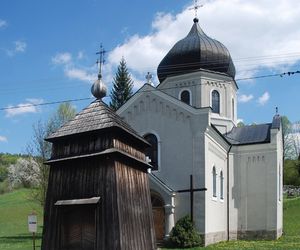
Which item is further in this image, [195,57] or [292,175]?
[292,175]

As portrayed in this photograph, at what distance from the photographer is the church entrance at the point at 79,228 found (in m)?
12.5

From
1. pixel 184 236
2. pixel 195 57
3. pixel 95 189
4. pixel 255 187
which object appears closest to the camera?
pixel 95 189

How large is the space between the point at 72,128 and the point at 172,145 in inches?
475

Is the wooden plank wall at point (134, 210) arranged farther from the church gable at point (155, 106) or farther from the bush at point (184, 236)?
the church gable at point (155, 106)

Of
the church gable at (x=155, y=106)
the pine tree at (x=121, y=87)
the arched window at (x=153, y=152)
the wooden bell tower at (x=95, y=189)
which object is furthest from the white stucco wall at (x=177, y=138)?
the pine tree at (x=121, y=87)

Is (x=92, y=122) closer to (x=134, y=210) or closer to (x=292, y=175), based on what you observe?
(x=134, y=210)

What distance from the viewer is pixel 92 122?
42.9ft

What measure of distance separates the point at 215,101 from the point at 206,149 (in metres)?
7.27

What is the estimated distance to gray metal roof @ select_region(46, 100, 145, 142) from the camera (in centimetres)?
1280

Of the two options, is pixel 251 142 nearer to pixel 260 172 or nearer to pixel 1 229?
pixel 260 172

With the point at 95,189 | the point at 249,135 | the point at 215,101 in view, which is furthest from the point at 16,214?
the point at 95,189

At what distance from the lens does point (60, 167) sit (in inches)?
524

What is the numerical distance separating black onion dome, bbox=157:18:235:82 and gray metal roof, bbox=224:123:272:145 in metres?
3.72

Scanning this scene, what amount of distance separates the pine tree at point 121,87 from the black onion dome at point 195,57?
17616 mm
